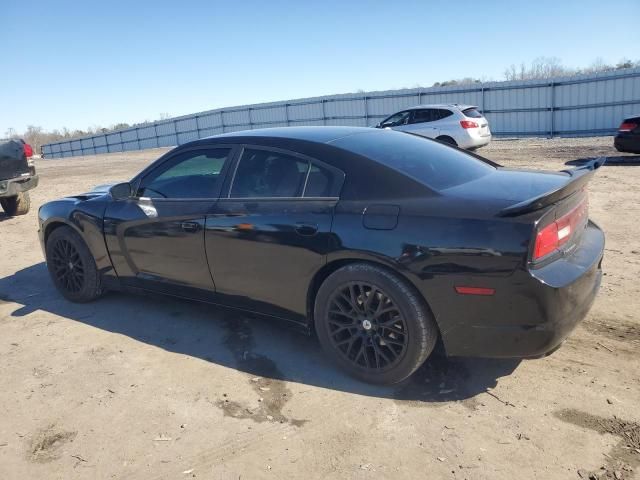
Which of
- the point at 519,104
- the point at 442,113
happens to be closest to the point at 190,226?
the point at 442,113

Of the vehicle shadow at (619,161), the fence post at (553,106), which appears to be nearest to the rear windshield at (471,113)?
the vehicle shadow at (619,161)

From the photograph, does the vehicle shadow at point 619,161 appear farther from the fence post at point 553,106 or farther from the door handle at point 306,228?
the door handle at point 306,228

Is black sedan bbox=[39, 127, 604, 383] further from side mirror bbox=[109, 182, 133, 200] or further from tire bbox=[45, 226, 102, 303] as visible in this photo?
tire bbox=[45, 226, 102, 303]

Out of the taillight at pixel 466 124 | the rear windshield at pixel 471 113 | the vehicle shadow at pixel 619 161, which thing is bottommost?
the vehicle shadow at pixel 619 161

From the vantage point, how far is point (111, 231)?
4547 mm

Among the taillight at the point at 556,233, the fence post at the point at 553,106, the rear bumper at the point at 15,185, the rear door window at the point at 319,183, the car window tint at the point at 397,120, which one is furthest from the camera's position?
the fence post at the point at 553,106

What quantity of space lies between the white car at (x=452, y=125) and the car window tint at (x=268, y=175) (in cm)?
1092

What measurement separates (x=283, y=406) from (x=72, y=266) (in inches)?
111

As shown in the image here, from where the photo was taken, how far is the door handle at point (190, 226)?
3969 mm

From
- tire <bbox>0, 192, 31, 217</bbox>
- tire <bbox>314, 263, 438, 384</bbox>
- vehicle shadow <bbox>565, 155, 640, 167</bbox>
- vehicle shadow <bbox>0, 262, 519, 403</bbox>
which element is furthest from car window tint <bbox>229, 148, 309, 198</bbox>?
vehicle shadow <bbox>565, 155, 640, 167</bbox>

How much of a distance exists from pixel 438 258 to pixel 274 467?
1.40 meters

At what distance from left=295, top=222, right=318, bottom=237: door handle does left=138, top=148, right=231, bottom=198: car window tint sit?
872 millimetres

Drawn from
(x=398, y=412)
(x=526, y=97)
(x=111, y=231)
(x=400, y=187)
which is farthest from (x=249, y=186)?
(x=526, y=97)

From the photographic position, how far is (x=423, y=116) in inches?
588
